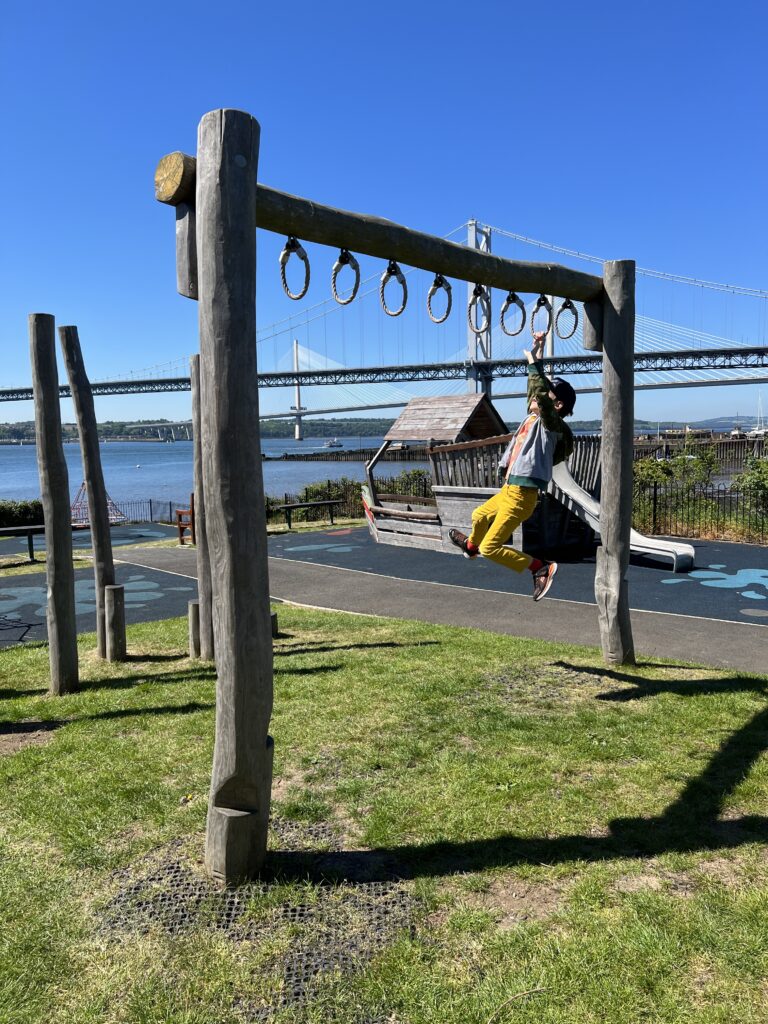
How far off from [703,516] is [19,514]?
17.8 m

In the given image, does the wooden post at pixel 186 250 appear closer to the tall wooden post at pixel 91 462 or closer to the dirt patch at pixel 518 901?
the dirt patch at pixel 518 901

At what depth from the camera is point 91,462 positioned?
6.50 metres

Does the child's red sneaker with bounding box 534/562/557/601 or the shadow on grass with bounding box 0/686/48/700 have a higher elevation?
the child's red sneaker with bounding box 534/562/557/601

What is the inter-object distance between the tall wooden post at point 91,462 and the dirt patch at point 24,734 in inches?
63.9

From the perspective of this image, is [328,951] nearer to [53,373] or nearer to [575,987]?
[575,987]

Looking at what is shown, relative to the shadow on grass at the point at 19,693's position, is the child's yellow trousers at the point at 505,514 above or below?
above

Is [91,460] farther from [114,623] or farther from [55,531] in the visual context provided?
[114,623]

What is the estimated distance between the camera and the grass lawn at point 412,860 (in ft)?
7.64

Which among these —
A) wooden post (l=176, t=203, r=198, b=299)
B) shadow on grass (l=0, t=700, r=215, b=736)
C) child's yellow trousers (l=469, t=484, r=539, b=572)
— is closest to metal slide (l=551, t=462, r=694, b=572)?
child's yellow trousers (l=469, t=484, r=539, b=572)

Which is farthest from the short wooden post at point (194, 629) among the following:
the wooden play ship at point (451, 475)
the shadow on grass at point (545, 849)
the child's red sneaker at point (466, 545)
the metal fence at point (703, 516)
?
the metal fence at point (703, 516)

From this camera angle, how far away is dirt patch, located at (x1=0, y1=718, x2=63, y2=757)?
182 inches

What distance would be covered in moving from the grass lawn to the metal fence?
9.42 m

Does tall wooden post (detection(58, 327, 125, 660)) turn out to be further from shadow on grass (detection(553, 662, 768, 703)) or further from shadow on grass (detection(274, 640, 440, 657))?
shadow on grass (detection(553, 662, 768, 703))

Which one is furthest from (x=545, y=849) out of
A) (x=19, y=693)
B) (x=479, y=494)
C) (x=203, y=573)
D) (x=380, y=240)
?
(x=479, y=494)
